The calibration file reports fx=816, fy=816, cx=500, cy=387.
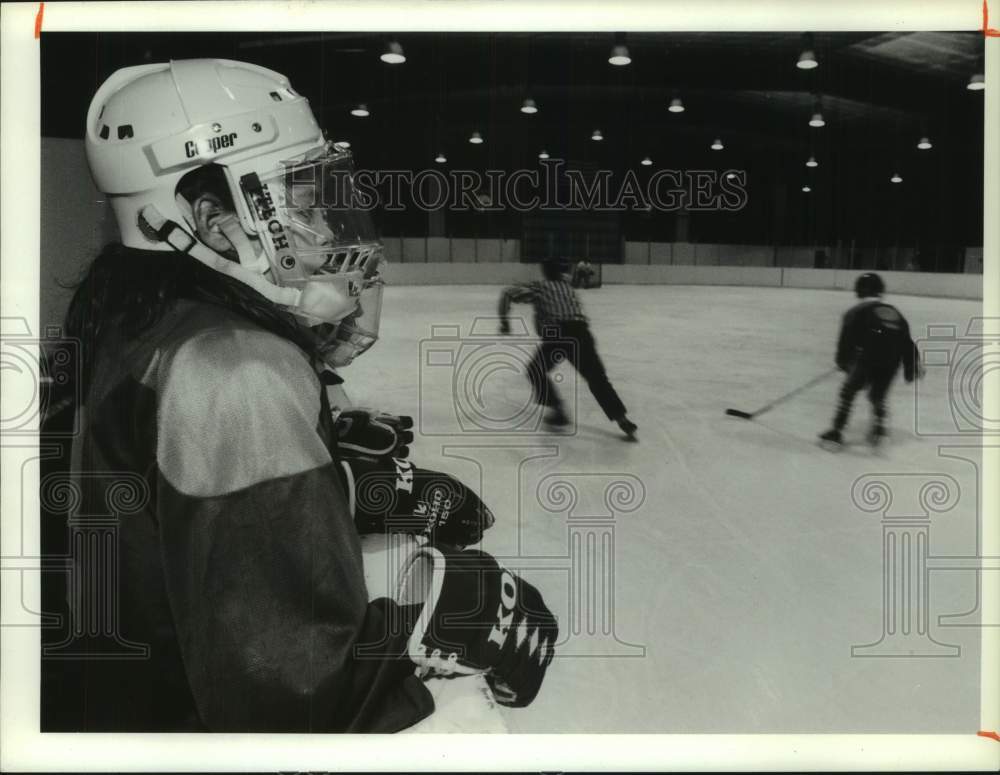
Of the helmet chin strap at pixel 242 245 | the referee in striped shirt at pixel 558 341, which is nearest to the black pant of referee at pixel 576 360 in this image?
the referee in striped shirt at pixel 558 341

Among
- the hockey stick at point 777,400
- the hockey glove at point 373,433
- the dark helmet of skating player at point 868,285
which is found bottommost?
the hockey glove at point 373,433

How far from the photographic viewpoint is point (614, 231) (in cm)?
187

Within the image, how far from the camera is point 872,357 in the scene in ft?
6.27

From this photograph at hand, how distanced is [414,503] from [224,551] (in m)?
0.43

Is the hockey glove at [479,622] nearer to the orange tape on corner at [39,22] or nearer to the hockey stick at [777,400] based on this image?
the hockey stick at [777,400]

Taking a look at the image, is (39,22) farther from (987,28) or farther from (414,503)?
(987,28)

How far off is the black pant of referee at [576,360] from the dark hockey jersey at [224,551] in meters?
0.51

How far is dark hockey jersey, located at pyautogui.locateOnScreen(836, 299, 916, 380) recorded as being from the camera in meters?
1.89

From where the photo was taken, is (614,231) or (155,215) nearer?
(155,215)

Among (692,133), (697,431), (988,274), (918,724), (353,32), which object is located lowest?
(918,724)

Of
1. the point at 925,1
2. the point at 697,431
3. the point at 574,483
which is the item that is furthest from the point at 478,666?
the point at 925,1

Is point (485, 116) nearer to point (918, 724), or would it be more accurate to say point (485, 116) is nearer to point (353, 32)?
point (353, 32)

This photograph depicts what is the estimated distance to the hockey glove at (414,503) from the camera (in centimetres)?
185

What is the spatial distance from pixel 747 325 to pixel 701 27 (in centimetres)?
69
